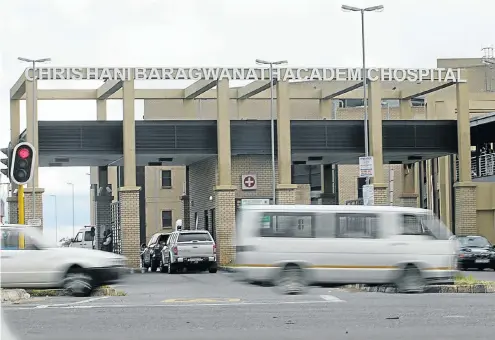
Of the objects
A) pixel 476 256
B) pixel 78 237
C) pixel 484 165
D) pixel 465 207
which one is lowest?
pixel 476 256

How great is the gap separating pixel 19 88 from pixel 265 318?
→ 1344 inches

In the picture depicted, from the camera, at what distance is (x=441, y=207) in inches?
2366

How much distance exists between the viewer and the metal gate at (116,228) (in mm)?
48969

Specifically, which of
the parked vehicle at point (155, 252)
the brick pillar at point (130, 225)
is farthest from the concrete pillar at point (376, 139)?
the brick pillar at point (130, 225)

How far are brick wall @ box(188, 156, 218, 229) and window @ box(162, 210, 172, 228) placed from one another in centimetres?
2890

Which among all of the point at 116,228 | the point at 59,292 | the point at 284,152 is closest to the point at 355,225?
the point at 59,292

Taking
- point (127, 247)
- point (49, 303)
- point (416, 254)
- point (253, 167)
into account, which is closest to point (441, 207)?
point (253, 167)

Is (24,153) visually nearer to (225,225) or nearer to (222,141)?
(222,141)

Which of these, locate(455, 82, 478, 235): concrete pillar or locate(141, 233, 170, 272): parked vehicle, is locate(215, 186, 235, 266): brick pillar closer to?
locate(141, 233, 170, 272): parked vehicle

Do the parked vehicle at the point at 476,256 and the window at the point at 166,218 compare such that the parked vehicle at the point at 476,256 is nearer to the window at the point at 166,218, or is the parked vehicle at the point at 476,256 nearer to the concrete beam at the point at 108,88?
the concrete beam at the point at 108,88

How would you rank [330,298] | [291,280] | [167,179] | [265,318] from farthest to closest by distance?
[167,179]
[291,280]
[330,298]
[265,318]

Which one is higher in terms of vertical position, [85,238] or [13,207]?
[13,207]


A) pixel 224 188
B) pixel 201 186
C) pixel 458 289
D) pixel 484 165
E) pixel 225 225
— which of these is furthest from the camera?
pixel 484 165

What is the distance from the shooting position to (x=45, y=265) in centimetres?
2320
